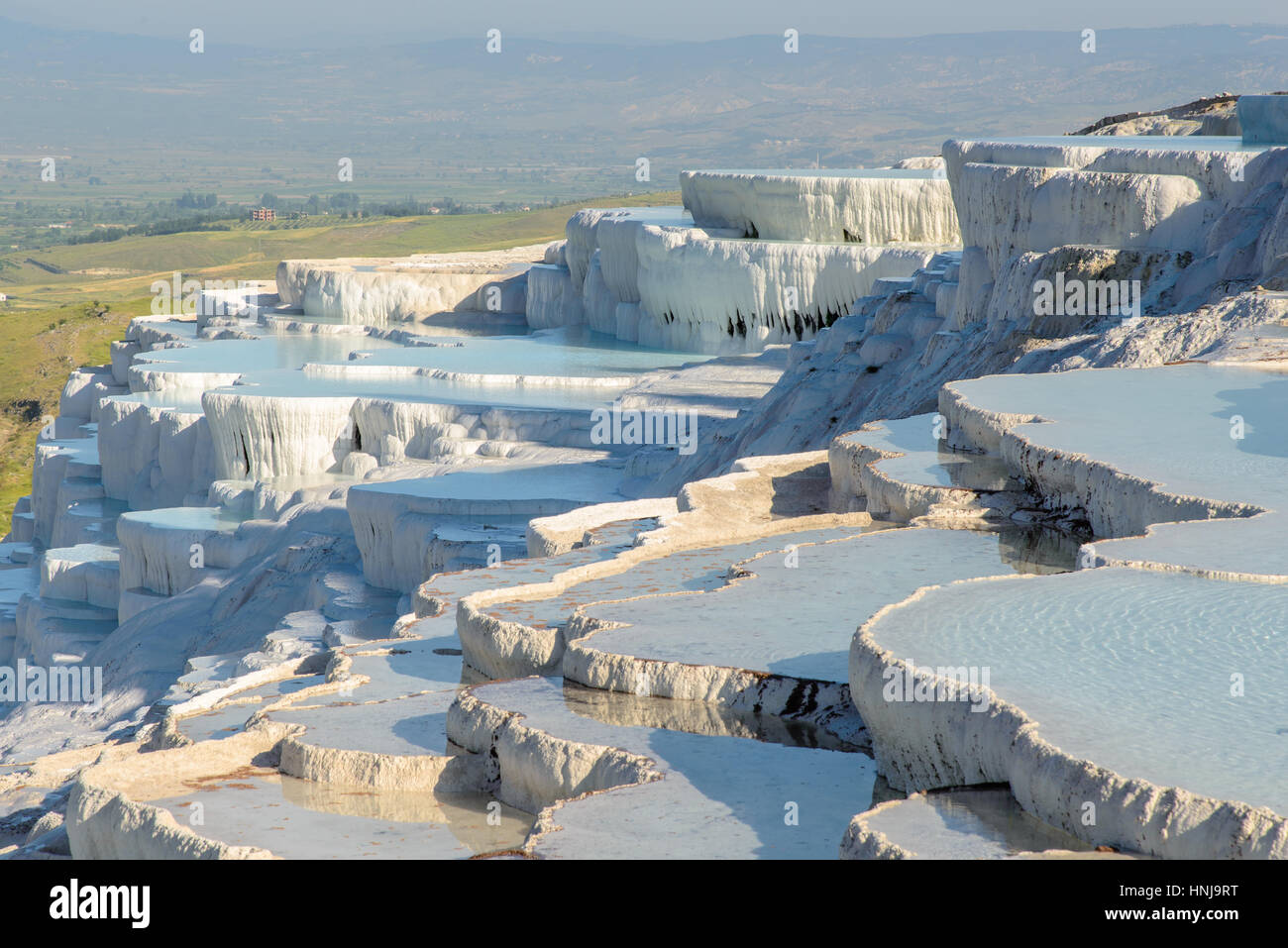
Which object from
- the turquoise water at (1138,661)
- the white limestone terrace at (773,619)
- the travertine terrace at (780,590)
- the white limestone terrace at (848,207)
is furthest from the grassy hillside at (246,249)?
the turquoise water at (1138,661)

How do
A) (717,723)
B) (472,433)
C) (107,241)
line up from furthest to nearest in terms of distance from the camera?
(107,241), (472,433), (717,723)

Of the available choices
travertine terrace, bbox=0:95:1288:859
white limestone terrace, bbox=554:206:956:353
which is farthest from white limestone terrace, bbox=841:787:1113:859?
white limestone terrace, bbox=554:206:956:353

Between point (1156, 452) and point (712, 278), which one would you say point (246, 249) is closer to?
point (712, 278)

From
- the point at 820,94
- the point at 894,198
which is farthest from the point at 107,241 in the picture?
the point at 820,94

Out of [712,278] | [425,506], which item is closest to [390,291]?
[712,278]
